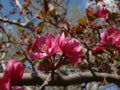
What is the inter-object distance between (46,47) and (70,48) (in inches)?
5.4

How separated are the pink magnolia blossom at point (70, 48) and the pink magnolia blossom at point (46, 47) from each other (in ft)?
0.12

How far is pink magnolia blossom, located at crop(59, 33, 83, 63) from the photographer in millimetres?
1491

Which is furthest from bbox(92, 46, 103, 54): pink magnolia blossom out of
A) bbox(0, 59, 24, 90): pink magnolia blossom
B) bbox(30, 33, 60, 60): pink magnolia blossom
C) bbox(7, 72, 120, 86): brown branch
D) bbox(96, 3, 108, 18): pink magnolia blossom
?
bbox(0, 59, 24, 90): pink magnolia blossom

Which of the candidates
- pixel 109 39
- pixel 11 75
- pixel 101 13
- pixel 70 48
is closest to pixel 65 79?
pixel 70 48

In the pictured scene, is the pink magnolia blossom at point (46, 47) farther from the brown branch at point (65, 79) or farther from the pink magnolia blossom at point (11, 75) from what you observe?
the pink magnolia blossom at point (11, 75)

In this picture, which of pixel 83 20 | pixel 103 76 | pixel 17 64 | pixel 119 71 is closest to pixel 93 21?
pixel 83 20

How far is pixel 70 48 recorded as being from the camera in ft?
4.96

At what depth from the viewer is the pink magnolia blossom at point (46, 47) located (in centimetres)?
153

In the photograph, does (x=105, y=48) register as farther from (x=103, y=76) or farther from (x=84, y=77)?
(x=84, y=77)

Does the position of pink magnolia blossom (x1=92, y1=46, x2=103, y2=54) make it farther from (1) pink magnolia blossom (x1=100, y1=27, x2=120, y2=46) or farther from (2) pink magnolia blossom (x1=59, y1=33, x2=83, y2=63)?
(2) pink magnolia blossom (x1=59, y1=33, x2=83, y2=63)

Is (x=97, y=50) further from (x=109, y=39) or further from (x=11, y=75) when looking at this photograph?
(x=11, y=75)

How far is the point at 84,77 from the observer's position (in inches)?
67.5

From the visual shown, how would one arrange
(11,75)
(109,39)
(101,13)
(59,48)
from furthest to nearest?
1. (101,13)
2. (109,39)
3. (59,48)
4. (11,75)

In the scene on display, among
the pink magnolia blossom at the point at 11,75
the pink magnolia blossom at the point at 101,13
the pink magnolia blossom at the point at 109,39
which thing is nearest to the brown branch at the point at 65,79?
the pink magnolia blossom at the point at 11,75
